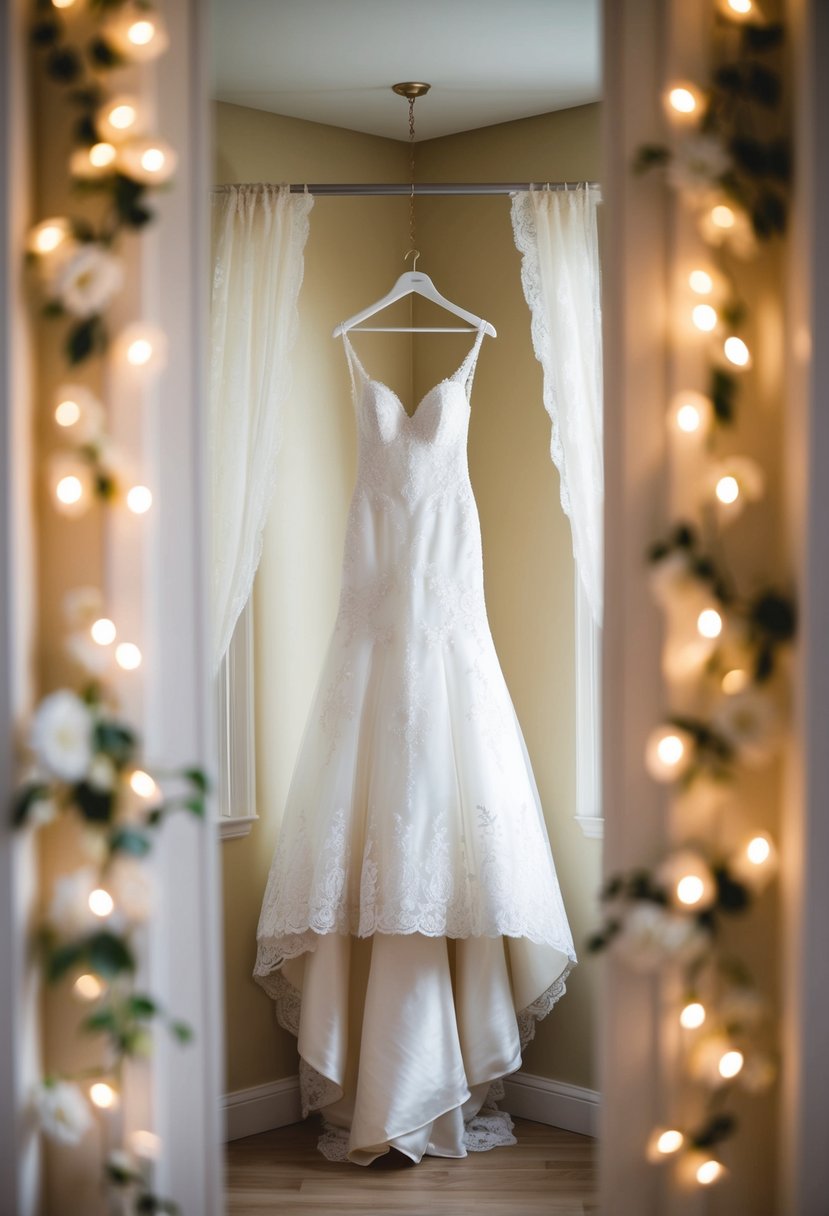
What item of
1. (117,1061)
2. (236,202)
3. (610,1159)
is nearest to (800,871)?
(610,1159)

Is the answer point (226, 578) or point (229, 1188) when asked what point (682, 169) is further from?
point (229, 1188)

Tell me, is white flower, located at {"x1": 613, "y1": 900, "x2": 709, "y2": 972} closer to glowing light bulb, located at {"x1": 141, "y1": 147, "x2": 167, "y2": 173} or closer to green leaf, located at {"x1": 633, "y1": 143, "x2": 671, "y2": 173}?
green leaf, located at {"x1": 633, "y1": 143, "x2": 671, "y2": 173}

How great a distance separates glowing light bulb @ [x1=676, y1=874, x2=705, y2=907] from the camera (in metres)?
2.17

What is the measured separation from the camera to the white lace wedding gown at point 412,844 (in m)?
3.14

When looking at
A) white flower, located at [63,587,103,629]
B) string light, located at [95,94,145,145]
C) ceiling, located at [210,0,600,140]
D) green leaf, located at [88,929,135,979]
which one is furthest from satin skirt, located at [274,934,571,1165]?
ceiling, located at [210,0,600,140]

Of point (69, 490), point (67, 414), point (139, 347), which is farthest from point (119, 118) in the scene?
point (69, 490)

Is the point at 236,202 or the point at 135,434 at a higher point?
the point at 236,202

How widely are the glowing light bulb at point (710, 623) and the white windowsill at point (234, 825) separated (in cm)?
172

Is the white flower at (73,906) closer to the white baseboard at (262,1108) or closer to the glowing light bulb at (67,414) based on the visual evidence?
the glowing light bulb at (67,414)

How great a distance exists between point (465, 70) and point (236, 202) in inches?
27.3

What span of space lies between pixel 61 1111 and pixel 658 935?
3.46ft

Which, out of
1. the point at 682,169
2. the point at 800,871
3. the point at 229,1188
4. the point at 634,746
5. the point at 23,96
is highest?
the point at 23,96

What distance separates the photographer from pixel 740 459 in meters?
2.24

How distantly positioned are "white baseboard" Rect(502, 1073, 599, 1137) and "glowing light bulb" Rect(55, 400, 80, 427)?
2.35 metres
